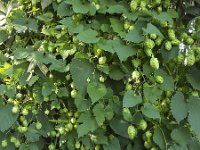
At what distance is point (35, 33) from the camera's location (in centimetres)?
155

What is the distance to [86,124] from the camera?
128 centimetres

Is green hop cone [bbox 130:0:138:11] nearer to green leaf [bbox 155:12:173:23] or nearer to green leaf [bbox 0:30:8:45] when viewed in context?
green leaf [bbox 155:12:173:23]

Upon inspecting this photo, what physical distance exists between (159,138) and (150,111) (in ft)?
0.42

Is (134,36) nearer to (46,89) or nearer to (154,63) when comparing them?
(154,63)

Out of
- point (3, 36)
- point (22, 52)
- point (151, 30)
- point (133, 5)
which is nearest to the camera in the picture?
point (151, 30)

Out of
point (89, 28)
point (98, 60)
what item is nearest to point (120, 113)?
point (98, 60)

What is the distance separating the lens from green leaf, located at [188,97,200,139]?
1.23 metres

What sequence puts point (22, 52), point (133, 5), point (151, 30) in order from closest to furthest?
point (151, 30), point (133, 5), point (22, 52)

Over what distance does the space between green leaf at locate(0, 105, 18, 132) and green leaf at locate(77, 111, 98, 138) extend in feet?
0.79

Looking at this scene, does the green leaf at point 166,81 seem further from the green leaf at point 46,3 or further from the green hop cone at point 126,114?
the green leaf at point 46,3

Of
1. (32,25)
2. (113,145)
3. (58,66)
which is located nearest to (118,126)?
(113,145)

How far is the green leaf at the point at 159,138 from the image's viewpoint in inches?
51.1

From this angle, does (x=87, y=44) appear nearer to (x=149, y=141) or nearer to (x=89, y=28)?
(x=89, y=28)

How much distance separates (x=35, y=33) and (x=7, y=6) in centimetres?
19
